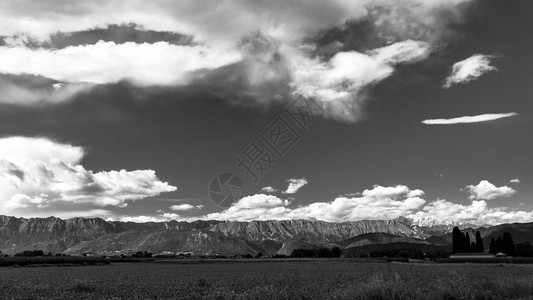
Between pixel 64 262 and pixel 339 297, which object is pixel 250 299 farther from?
pixel 64 262

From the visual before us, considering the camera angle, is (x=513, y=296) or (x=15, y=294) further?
(x=15, y=294)

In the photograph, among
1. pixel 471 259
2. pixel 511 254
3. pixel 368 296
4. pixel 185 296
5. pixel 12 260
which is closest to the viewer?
pixel 368 296

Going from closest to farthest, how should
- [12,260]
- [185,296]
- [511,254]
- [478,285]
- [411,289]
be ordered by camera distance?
1. [411,289]
2. [478,285]
3. [185,296]
4. [12,260]
5. [511,254]

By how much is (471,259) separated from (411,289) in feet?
507

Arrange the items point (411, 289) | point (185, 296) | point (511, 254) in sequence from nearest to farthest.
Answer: point (411, 289) < point (185, 296) < point (511, 254)

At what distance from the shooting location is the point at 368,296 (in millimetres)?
28797

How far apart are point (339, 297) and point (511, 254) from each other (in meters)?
197

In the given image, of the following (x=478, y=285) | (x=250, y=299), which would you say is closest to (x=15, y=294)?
(x=250, y=299)

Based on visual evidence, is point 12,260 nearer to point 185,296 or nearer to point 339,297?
point 185,296

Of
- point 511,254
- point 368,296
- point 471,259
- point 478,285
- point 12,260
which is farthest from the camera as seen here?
point 511,254

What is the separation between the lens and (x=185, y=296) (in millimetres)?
41312

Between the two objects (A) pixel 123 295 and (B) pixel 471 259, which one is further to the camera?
(B) pixel 471 259

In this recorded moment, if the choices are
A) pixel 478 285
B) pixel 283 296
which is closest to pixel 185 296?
pixel 283 296

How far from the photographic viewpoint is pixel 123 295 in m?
43.0
